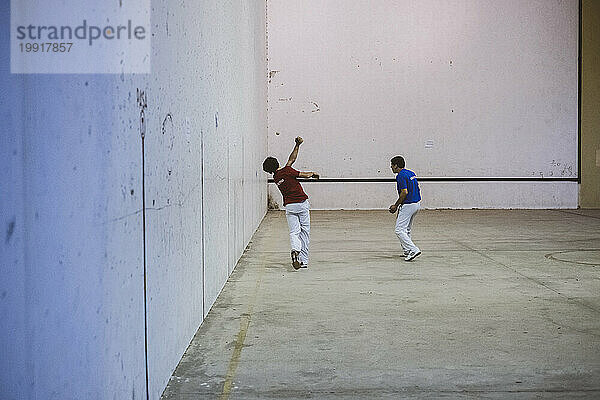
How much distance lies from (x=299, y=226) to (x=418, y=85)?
10792 millimetres

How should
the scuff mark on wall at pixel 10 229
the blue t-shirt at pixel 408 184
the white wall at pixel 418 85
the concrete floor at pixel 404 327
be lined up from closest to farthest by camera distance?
the scuff mark on wall at pixel 10 229, the concrete floor at pixel 404 327, the blue t-shirt at pixel 408 184, the white wall at pixel 418 85

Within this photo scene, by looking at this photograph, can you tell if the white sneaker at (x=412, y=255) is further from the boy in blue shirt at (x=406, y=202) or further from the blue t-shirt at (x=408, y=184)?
the blue t-shirt at (x=408, y=184)

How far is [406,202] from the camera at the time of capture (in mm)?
10391

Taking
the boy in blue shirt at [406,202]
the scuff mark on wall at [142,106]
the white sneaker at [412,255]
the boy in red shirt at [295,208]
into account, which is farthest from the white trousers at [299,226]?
the scuff mark on wall at [142,106]

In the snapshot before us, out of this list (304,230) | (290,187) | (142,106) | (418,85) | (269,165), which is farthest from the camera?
(418,85)

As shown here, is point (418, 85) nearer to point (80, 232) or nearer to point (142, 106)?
point (142, 106)

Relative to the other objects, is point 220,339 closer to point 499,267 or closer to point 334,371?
point 334,371

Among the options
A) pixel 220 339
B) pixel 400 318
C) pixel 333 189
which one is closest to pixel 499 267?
pixel 400 318

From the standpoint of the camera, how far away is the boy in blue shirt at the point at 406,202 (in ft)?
33.4

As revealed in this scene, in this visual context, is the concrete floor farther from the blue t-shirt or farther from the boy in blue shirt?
the blue t-shirt

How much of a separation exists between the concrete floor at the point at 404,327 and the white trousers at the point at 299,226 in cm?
26

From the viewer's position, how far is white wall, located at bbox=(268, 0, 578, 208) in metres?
19.4

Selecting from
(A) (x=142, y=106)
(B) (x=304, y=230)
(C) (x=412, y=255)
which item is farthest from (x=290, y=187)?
(A) (x=142, y=106)

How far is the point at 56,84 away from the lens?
3.16 metres
